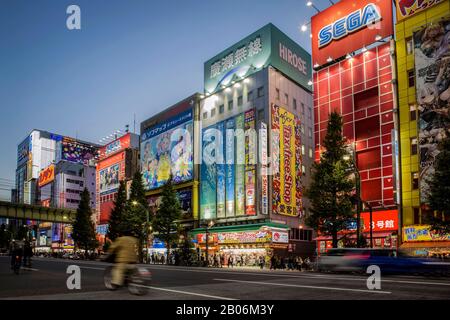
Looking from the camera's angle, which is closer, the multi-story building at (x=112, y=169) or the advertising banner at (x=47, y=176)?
the multi-story building at (x=112, y=169)

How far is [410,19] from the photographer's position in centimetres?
3997

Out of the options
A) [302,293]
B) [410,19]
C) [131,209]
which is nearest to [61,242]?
[131,209]

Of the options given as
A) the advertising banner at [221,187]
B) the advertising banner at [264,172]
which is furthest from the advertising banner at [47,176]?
the advertising banner at [264,172]

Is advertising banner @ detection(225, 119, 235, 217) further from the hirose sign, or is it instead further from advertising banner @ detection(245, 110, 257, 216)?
the hirose sign

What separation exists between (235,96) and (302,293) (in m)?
48.8

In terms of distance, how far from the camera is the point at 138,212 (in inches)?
2222

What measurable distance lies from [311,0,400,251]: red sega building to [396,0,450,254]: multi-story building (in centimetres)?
120

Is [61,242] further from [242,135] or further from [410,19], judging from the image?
[410,19]

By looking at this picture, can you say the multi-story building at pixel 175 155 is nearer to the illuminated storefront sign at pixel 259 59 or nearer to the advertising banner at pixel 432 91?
the illuminated storefront sign at pixel 259 59

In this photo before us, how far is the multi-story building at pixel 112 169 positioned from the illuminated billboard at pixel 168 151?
12.3 metres

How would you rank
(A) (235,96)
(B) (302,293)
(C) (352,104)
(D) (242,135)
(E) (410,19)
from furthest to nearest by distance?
(A) (235,96), (D) (242,135), (C) (352,104), (E) (410,19), (B) (302,293)

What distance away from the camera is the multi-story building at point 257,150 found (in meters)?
49.7

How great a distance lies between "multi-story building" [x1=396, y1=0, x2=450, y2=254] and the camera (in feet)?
118

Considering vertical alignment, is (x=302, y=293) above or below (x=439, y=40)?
below
